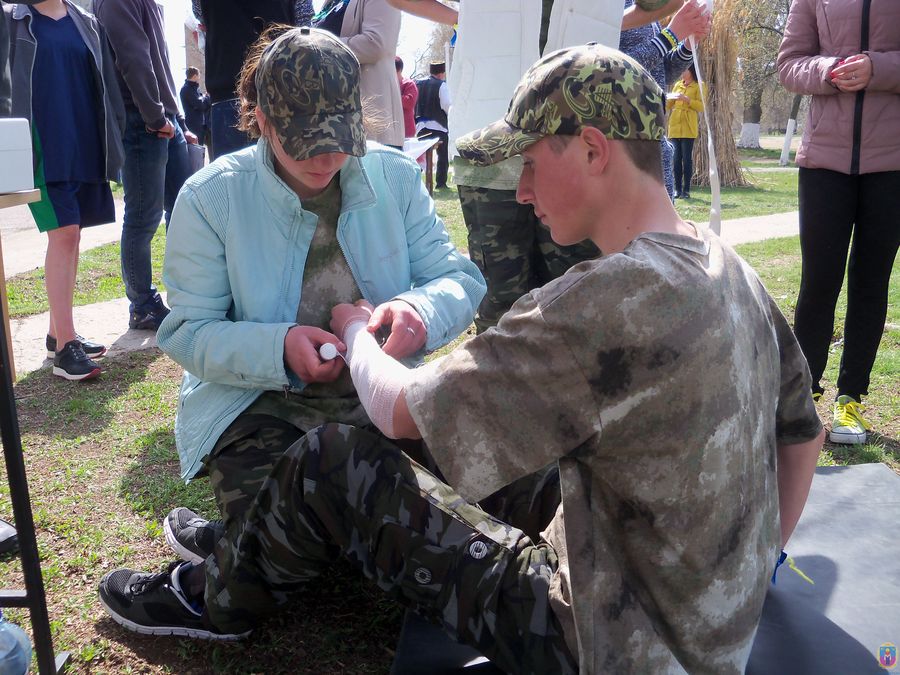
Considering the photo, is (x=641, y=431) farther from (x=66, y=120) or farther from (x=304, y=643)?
(x=66, y=120)

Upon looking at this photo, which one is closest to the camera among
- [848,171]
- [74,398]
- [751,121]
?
[848,171]

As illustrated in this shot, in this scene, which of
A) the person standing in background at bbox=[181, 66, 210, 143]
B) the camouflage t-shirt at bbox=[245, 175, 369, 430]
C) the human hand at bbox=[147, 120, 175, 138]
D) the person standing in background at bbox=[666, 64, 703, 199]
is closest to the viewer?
the camouflage t-shirt at bbox=[245, 175, 369, 430]

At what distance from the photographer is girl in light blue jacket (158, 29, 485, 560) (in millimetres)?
2098

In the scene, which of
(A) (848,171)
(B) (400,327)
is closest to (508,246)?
(B) (400,327)

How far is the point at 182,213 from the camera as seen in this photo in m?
2.23

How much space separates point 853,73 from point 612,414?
259 cm

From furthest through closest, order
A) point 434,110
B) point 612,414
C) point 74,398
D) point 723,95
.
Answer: point 723,95, point 434,110, point 74,398, point 612,414

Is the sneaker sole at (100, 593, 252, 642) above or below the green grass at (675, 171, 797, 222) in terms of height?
below

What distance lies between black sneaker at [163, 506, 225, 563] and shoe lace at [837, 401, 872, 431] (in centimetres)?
265

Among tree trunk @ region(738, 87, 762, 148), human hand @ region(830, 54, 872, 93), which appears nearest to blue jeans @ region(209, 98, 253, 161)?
human hand @ region(830, 54, 872, 93)

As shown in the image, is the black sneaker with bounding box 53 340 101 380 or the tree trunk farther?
the tree trunk

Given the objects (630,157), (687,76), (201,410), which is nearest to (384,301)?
(201,410)

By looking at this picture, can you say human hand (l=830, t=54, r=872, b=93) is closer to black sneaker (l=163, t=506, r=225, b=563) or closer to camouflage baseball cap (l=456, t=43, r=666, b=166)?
camouflage baseball cap (l=456, t=43, r=666, b=166)

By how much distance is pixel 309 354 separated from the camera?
2.06 meters
